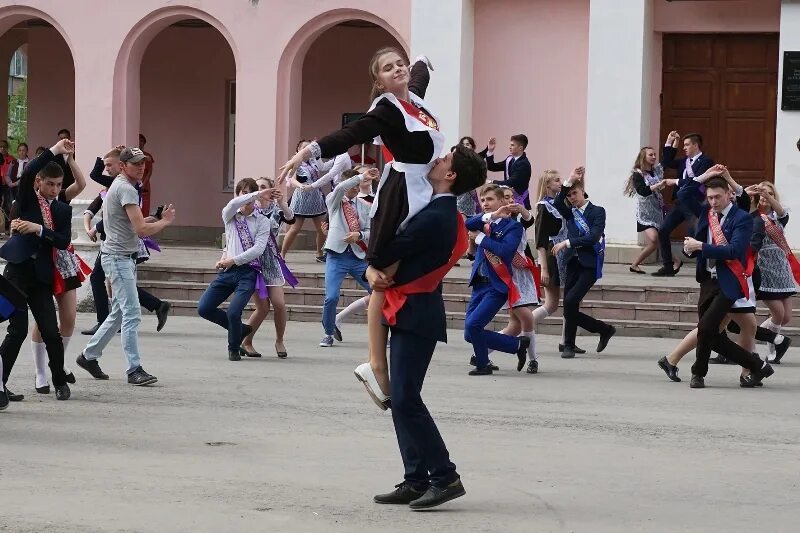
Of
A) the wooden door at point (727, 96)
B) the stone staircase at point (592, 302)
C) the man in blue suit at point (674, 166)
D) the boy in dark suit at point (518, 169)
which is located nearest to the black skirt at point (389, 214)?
the stone staircase at point (592, 302)

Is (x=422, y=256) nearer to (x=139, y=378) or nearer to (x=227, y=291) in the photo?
(x=139, y=378)

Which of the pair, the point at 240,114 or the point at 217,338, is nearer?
the point at 217,338

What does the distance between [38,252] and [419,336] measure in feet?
13.4

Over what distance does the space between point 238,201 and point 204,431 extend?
4.19 m

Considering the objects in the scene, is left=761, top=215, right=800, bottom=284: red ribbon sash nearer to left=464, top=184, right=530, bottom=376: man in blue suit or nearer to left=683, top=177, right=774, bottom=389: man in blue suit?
left=683, top=177, right=774, bottom=389: man in blue suit

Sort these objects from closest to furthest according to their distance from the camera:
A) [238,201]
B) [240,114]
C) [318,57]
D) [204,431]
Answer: [204,431] → [238,201] → [240,114] → [318,57]

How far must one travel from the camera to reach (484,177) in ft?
24.3

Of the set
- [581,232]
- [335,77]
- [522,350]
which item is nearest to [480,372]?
[522,350]

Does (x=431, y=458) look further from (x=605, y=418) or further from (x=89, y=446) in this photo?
(x=605, y=418)

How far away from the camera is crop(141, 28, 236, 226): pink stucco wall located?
26406mm

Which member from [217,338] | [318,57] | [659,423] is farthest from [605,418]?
[318,57]

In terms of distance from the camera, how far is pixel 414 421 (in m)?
7.12

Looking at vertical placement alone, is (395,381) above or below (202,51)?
below

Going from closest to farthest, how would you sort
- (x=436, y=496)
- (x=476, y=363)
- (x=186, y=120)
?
(x=436, y=496) → (x=476, y=363) → (x=186, y=120)
